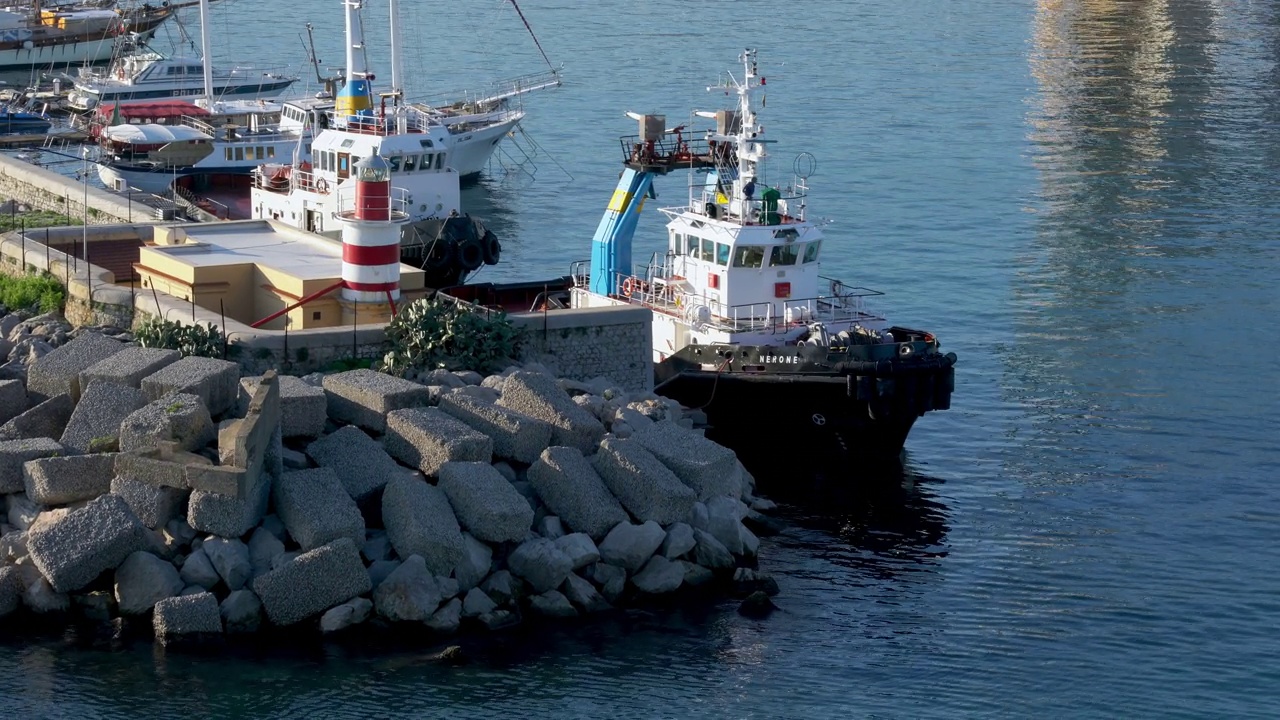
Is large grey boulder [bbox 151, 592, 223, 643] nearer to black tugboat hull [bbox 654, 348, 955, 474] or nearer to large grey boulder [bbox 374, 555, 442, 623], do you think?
large grey boulder [bbox 374, 555, 442, 623]

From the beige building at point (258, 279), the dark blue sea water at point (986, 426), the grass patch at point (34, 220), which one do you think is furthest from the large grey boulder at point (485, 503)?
the grass patch at point (34, 220)

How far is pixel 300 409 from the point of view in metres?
23.9

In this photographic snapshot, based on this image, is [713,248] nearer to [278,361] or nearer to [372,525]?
[278,361]

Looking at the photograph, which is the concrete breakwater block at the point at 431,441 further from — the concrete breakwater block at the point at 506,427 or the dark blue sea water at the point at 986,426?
the dark blue sea water at the point at 986,426

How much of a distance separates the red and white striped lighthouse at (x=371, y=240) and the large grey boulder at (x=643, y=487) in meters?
6.01

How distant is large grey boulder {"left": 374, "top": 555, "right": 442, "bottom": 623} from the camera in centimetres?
2197

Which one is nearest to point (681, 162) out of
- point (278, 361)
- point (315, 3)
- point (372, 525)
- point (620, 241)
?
point (620, 241)

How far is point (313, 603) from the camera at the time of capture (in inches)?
859

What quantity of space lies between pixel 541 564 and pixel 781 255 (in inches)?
409

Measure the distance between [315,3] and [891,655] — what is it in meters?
83.4

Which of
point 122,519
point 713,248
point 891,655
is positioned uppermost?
point 713,248

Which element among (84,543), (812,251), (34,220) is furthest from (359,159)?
(84,543)

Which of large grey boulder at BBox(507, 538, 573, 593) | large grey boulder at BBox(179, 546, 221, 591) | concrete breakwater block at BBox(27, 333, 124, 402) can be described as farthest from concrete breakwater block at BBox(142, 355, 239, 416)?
large grey boulder at BBox(507, 538, 573, 593)

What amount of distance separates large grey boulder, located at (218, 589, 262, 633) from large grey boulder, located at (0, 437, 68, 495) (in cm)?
338
